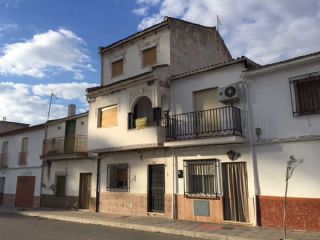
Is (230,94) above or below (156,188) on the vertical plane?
above

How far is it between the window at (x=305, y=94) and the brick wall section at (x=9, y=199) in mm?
20607

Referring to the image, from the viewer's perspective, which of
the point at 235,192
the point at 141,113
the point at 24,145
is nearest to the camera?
the point at 235,192

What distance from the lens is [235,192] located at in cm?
1302

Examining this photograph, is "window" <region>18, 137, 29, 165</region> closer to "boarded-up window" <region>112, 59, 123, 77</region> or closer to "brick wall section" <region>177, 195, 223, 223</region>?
"boarded-up window" <region>112, 59, 123, 77</region>

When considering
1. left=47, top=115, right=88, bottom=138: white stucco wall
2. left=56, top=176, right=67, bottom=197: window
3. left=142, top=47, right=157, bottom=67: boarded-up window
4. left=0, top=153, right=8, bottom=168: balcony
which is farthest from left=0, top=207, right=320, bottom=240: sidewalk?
left=0, top=153, right=8, bottom=168: balcony

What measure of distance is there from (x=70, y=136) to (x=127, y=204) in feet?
22.2

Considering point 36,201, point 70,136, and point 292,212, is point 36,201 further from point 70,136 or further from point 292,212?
point 292,212

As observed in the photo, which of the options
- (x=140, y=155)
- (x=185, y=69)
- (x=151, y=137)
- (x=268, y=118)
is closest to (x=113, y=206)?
(x=140, y=155)

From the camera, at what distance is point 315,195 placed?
11078 mm

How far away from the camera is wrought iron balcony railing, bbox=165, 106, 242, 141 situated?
1299 centimetres

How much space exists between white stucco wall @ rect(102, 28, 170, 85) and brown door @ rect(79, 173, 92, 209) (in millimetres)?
5371

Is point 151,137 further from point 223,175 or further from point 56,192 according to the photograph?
point 56,192

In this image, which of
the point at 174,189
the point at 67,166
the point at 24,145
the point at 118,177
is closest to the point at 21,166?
the point at 24,145

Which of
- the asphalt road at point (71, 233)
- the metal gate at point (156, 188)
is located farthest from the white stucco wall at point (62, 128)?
the asphalt road at point (71, 233)
